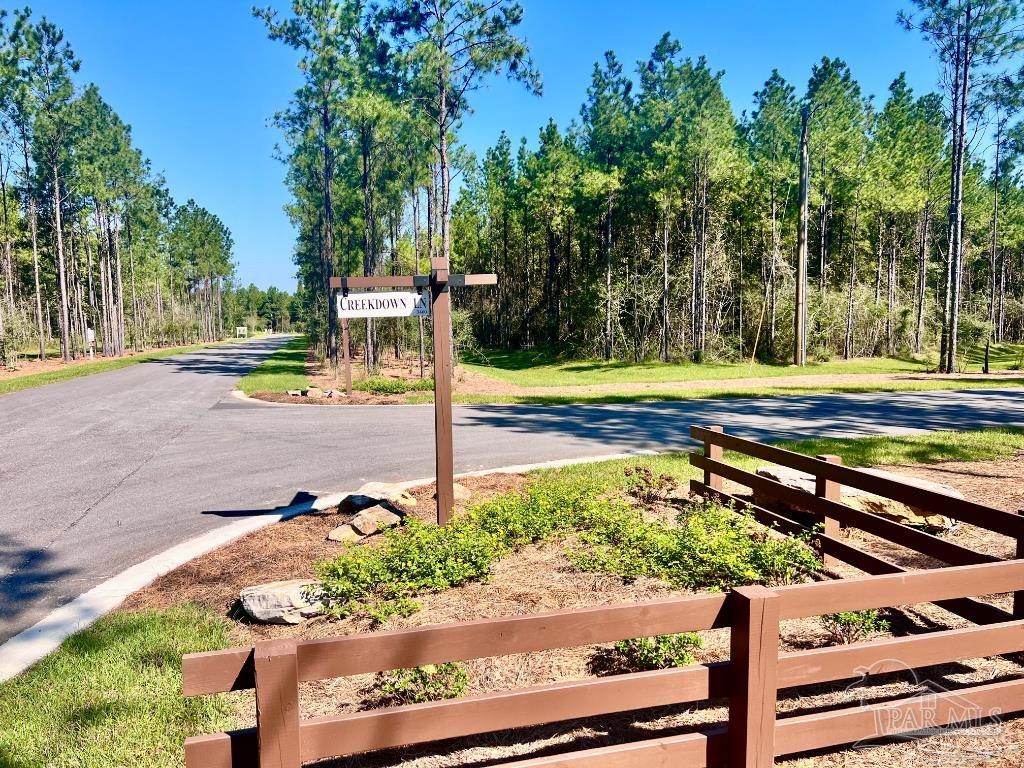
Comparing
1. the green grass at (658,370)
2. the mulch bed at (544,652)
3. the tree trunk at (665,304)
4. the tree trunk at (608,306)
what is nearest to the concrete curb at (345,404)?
the green grass at (658,370)

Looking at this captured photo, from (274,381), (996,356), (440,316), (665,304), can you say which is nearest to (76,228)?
(274,381)

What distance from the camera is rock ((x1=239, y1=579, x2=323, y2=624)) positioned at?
4.35 m

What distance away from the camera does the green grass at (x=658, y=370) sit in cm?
2435

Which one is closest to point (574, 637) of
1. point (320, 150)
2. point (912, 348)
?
point (320, 150)

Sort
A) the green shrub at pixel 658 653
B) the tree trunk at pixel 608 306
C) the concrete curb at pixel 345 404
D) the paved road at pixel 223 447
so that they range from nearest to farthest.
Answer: the green shrub at pixel 658 653 → the paved road at pixel 223 447 → the concrete curb at pixel 345 404 → the tree trunk at pixel 608 306

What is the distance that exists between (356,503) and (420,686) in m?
3.58

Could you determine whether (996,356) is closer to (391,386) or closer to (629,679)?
(391,386)

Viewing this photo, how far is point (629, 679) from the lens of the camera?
2.35 m

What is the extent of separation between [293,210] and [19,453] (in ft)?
121

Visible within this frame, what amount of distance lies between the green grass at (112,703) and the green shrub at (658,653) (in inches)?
87.1

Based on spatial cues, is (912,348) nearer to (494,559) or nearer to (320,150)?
(320,150)

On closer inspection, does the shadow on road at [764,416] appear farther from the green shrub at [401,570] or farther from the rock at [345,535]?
the green shrub at [401,570]

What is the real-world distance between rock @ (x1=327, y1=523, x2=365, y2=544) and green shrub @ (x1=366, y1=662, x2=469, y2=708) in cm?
250

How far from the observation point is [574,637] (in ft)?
7.55
